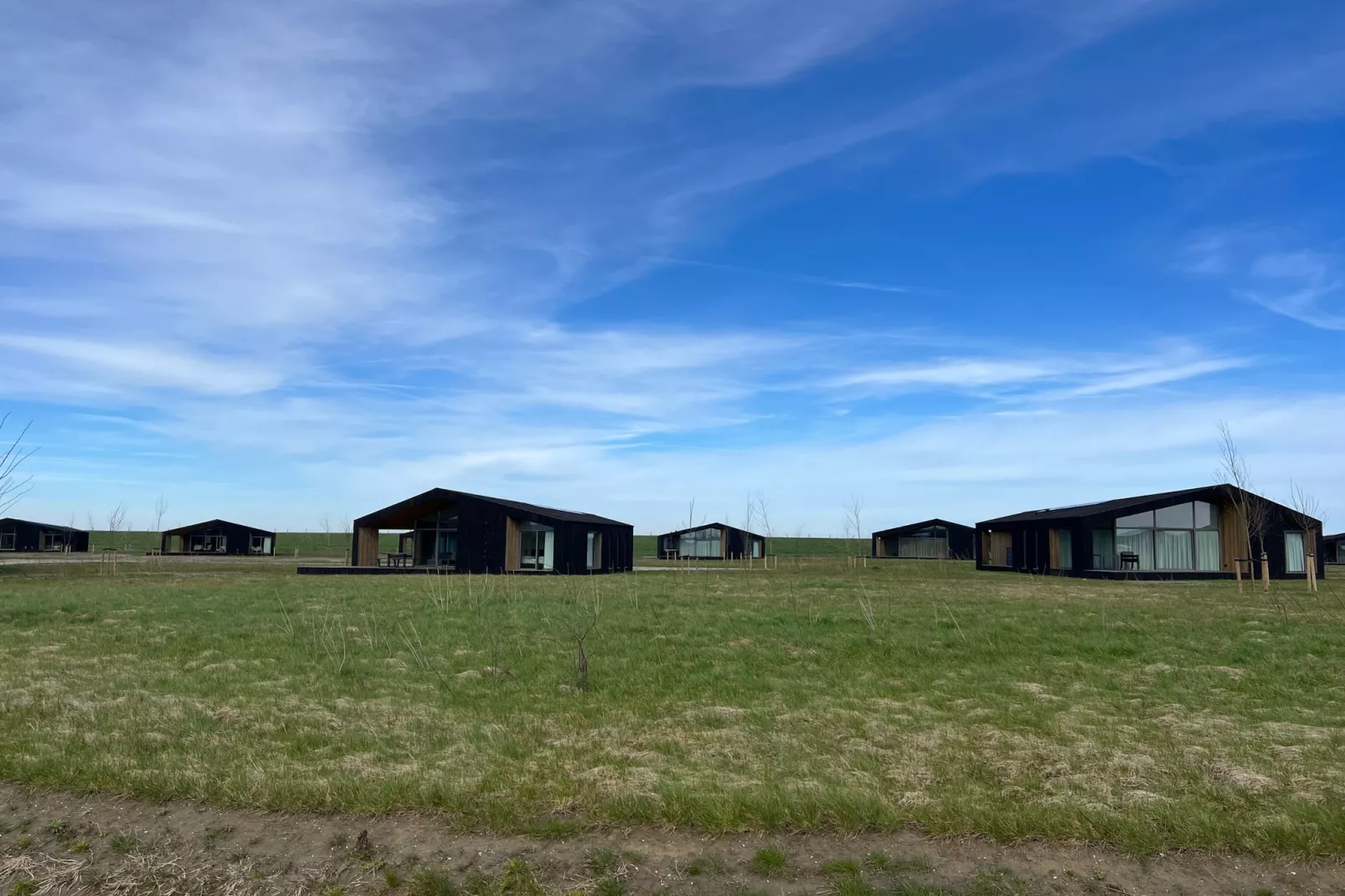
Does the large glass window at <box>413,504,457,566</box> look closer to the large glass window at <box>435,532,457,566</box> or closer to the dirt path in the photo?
the large glass window at <box>435,532,457,566</box>

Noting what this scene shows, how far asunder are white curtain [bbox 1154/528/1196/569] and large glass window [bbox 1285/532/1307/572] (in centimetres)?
437

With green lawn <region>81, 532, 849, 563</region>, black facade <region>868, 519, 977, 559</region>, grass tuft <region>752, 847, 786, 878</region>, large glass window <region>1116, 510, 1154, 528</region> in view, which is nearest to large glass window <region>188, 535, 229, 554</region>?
green lawn <region>81, 532, 849, 563</region>

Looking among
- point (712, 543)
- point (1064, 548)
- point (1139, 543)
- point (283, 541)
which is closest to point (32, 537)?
point (283, 541)

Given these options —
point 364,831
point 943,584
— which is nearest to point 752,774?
point 364,831

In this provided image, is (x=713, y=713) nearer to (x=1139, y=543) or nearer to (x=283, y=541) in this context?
(x=1139, y=543)

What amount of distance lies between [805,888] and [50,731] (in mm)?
7665

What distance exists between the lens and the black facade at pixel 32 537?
6469 cm

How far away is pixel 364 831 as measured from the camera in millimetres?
6176

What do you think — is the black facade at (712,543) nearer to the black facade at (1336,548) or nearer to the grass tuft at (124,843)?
the black facade at (1336,548)

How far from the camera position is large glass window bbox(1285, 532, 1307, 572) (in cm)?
3503

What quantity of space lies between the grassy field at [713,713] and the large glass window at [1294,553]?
19.0 meters

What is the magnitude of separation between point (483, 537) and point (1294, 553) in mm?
31459

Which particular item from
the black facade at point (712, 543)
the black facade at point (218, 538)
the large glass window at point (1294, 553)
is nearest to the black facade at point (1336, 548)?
the large glass window at point (1294, 553)

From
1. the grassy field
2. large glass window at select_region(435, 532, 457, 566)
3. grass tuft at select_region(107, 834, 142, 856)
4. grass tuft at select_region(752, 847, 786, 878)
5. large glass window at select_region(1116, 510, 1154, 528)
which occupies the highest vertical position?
large glass window at select_region(1116, 510, 1154, 528)
